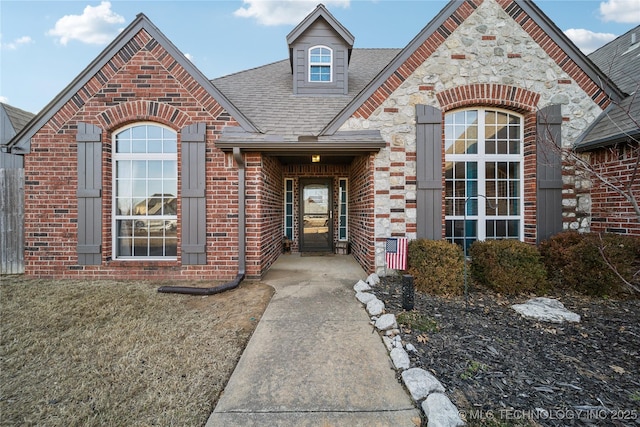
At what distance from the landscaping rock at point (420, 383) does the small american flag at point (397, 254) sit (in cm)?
242

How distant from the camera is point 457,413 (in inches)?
73.0

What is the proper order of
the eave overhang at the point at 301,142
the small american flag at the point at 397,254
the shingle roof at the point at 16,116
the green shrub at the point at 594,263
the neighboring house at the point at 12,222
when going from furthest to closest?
the shingle roof at the point at 16,116
the neighboring house at the point at 12,222
the eave overhang at the point at 301,142
the small american flag at the point at 397,254
the green shrub at the point at 594,263

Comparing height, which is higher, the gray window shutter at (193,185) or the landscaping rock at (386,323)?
the gray window shutter at (193,185)

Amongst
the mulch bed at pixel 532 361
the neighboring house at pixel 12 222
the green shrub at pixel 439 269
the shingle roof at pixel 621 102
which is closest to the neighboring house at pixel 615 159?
the shingle roof at pixel 621 102

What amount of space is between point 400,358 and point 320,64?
7.37m

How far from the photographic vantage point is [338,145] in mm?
5105

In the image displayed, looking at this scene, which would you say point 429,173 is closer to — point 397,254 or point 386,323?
point 397,254

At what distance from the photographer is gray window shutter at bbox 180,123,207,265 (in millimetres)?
5160

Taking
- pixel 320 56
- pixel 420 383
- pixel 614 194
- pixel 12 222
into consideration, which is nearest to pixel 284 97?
pixel 320 56

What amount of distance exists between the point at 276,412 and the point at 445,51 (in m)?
6.25

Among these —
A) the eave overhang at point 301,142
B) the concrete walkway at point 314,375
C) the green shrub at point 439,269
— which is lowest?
the concrete walkway at point 314,375

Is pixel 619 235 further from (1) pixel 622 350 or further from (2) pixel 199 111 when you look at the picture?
(2) pixel 199 111

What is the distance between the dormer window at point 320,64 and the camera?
7375 millimetres

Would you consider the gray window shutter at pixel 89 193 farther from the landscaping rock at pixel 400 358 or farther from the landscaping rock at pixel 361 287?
the landscaping rock at pixel 400 358
